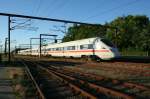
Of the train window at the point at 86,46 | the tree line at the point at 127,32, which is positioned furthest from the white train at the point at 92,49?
the tree line at the point at 127,32

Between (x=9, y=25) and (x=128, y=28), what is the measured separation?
172ft

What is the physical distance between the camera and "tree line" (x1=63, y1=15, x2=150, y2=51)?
65.1 meters

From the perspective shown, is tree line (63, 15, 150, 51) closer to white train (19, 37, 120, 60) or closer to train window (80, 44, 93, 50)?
white train (19, 37, 120, 60)

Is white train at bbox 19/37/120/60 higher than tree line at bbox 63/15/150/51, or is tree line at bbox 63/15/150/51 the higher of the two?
tree line at bbox 63/15/150/51

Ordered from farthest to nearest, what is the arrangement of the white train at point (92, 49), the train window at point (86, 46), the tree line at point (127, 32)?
the tree line at point (127, 32)
the train window at point (86, 46)
the white train at point (92, 49)

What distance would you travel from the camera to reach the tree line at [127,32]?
65.1 m

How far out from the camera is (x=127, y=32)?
85375 mm

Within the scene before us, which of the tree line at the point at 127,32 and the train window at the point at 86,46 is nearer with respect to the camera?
the train window at the point at 86,46

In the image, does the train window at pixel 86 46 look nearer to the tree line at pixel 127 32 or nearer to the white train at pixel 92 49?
the white train at pixel 92 49

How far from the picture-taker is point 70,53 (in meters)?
47.0

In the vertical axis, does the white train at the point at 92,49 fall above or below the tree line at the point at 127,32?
below

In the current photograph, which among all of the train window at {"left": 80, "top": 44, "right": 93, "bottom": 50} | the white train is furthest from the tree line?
the train window at {"left": 80, "top": 44, "right": 93, "bottom": 50}

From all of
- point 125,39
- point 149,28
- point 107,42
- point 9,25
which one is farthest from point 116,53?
point 125,39

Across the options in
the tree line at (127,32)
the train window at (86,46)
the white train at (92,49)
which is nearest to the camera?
the white train at (92,49)
